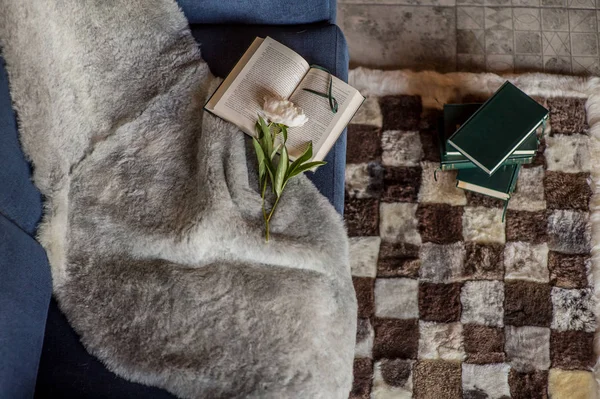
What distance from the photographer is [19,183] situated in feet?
3.28

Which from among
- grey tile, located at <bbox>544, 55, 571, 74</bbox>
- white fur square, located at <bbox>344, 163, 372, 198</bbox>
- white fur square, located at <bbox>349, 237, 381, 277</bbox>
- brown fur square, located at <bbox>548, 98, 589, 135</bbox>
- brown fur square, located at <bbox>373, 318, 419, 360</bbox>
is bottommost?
brown fur square, located at <bbox>373, 318, 419, 360</bbox>

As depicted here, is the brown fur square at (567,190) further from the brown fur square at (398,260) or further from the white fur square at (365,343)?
the white fur square at (365,343)

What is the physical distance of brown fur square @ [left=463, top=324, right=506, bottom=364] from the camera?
132cm

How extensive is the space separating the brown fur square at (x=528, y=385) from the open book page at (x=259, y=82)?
0.89 meters

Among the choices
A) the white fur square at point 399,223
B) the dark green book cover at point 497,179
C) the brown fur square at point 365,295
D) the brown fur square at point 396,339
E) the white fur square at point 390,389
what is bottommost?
the white fur square at point 390,389

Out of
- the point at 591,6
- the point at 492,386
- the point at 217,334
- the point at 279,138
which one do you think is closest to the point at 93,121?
the point at 279,138

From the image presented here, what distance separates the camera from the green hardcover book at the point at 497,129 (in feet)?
4.10

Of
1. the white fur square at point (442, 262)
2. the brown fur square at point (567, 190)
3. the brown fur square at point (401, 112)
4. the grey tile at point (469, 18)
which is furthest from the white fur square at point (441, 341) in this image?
the grey tile at point (469, 18)

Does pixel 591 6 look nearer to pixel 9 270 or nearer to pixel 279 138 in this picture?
pixel 279 138

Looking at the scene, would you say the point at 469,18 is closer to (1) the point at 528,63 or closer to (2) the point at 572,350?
(1) the point at 528,63

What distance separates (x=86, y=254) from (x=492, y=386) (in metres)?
1.01

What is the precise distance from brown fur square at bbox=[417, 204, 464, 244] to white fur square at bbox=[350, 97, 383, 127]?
0.88ft

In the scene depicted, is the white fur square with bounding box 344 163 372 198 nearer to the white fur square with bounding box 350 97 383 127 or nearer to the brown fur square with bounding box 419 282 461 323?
the white fur square with bounding box 350 97 383 127

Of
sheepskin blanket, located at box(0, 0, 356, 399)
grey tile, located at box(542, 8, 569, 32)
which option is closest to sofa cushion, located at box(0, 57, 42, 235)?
sheepskin blanket, located at box(0, 0, 356, 399)
